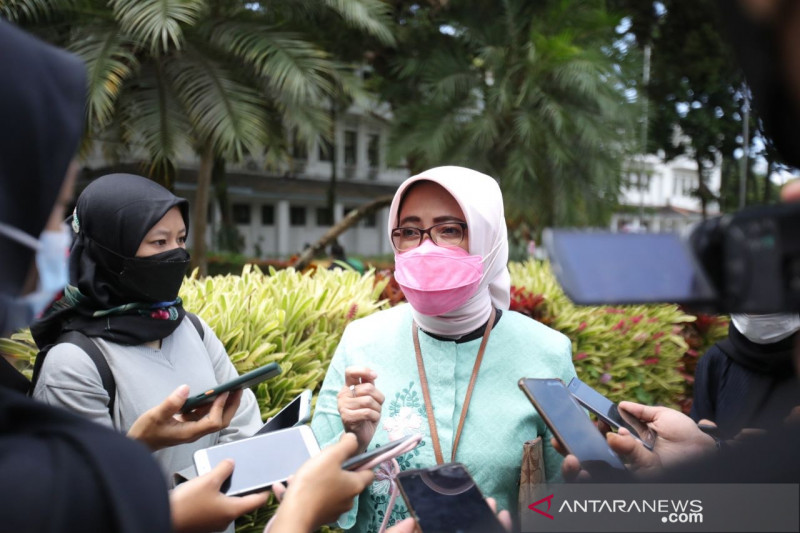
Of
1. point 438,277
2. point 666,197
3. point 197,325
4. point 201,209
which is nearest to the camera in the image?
point 438,277

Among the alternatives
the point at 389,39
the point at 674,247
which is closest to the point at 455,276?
the point at 674,247

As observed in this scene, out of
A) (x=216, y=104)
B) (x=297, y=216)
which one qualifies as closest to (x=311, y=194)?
(x=297, y=216)

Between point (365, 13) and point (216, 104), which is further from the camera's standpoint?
point (365, 13)

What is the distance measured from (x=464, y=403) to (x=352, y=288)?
5.76 feet

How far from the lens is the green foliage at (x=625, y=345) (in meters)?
4.14

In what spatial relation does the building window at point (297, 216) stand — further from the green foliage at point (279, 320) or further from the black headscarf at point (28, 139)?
the black headscarf at point (28, 139)

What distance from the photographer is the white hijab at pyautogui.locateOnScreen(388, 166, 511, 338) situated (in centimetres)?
220

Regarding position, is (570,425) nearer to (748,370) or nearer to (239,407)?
(239,407)

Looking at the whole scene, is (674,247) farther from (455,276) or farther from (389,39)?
(389,39)

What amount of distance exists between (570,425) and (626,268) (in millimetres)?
726

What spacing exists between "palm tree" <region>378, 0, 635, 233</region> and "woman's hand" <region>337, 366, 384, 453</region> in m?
9.78

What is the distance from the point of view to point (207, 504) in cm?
134

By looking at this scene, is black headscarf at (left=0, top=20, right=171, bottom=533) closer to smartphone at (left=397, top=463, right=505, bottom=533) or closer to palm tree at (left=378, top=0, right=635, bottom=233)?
smartphone at (left=397, top=463, right=505, bottom=533)

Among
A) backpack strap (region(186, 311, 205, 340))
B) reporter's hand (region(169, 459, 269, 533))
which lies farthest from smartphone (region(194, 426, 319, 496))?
backpack strap (region(186, 311, 205, 340))
